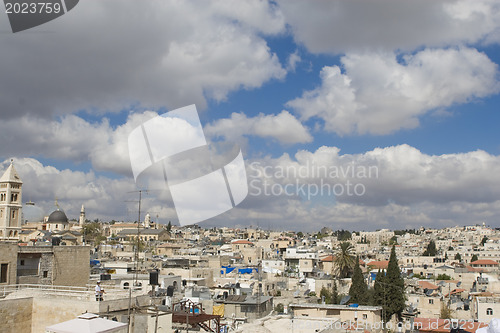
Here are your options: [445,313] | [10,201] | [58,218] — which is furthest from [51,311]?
[58,218]

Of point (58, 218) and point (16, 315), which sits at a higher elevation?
point (58, 218)

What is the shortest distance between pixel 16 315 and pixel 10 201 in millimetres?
30495

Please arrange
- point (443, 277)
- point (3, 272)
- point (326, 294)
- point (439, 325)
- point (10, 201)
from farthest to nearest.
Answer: point (443, 277), point (326, 294), point (10, 201), point (439, 325), point (3, 272)

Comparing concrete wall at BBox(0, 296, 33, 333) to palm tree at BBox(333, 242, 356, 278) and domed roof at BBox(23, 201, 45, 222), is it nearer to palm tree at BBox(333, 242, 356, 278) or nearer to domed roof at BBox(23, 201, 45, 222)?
palm tree at BBox(333, 242, 356, 278)

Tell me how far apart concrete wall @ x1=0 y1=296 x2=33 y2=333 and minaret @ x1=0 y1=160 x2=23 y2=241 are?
89.7 ft

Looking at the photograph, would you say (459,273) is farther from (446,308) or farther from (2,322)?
(2,322)

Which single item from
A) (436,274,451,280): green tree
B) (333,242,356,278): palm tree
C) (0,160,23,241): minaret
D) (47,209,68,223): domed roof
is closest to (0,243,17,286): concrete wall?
(0,160,23,241): minaret

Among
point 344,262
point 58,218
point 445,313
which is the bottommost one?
point 445,313

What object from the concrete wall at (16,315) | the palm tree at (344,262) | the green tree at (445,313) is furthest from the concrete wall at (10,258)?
the palm tree at (344,262)

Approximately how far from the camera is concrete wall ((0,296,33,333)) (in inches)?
575

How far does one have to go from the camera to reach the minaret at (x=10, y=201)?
40.1 meters

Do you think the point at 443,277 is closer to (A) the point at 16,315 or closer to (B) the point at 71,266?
(B) the point at 71,266

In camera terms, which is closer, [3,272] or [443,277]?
[3,272]

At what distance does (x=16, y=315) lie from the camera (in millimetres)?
15031
